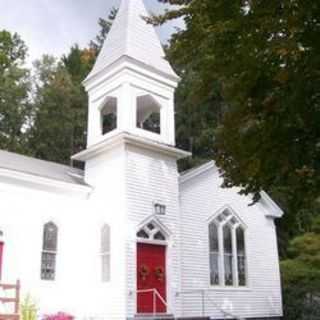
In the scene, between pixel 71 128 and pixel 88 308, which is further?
pixel 71 128

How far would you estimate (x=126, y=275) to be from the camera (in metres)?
14.2

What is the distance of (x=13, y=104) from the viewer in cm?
3397

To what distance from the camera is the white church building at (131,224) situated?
1423cm

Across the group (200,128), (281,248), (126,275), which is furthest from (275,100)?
(200,128)

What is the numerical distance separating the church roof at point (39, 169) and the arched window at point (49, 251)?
1.53 m

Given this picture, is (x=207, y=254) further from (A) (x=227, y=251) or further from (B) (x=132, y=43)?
(B) (x=132, y=43)

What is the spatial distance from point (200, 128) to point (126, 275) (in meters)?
23.0

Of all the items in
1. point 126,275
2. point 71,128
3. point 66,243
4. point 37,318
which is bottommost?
point 37,318

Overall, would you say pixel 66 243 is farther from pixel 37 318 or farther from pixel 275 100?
pixel 275 100

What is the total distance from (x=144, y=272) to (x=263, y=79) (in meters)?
8.31

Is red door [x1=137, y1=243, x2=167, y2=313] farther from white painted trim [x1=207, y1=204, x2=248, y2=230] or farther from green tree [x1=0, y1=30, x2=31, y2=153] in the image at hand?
green tree [x1=0, y1=30, x2=31, y2=153]

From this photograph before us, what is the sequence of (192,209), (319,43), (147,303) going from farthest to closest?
1. (192,209)
2. (147,303)
3. (319,43)

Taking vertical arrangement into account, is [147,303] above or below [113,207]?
below

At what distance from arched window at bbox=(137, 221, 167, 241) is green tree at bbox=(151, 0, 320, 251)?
5518 millimetres
